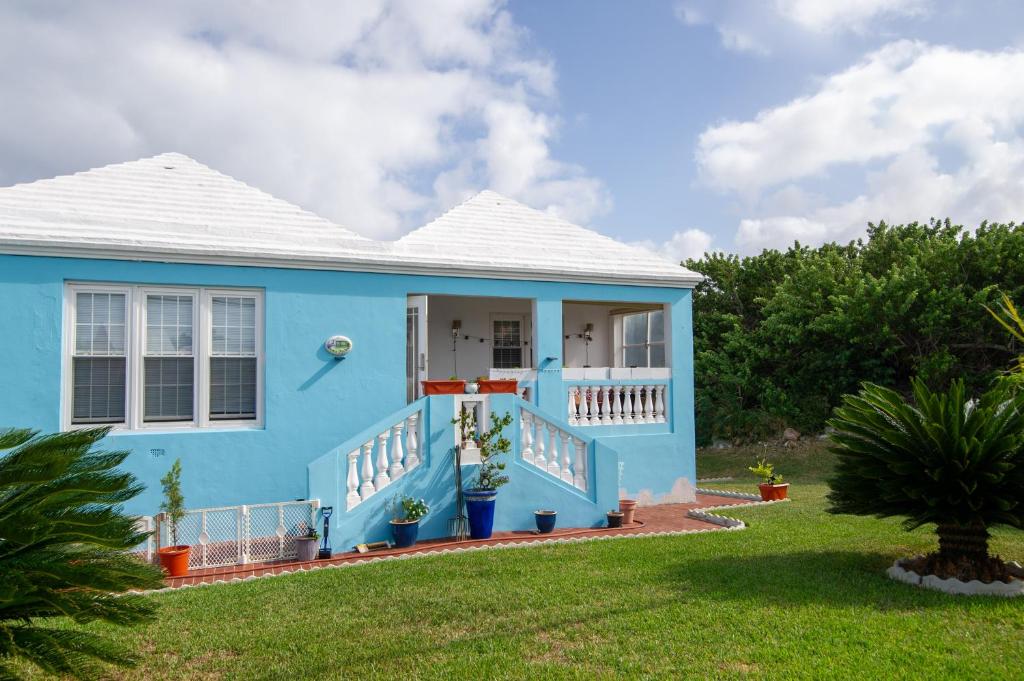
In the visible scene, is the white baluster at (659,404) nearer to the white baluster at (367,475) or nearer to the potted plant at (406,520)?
the potted plant at (406,520)

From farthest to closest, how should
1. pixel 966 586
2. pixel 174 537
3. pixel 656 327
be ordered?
pixel 656 327, pixel 174 537, pixel 966 586

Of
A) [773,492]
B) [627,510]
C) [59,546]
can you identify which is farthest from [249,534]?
[773,492]

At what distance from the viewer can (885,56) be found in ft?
37.1

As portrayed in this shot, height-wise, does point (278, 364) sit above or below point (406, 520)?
above

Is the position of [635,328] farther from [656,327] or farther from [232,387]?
[232,387]

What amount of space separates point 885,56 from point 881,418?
272 inches

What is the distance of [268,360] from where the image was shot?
1040 centimetres

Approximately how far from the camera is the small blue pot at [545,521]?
32.9ft

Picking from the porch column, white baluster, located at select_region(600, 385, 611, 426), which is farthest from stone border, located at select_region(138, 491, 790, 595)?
the porch column

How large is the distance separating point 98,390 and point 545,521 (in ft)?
20.6

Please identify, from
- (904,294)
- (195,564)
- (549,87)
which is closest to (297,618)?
(195,564)

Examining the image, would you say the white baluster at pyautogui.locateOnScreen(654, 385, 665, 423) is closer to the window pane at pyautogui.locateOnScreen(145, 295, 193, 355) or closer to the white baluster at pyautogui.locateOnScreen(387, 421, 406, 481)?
the white baluster at pyautogui.locateOnScreen(387, 421, 406, 481)

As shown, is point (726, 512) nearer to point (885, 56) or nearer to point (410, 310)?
point (410, 310)

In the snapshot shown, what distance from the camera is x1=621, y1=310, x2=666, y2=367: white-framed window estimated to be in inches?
583
